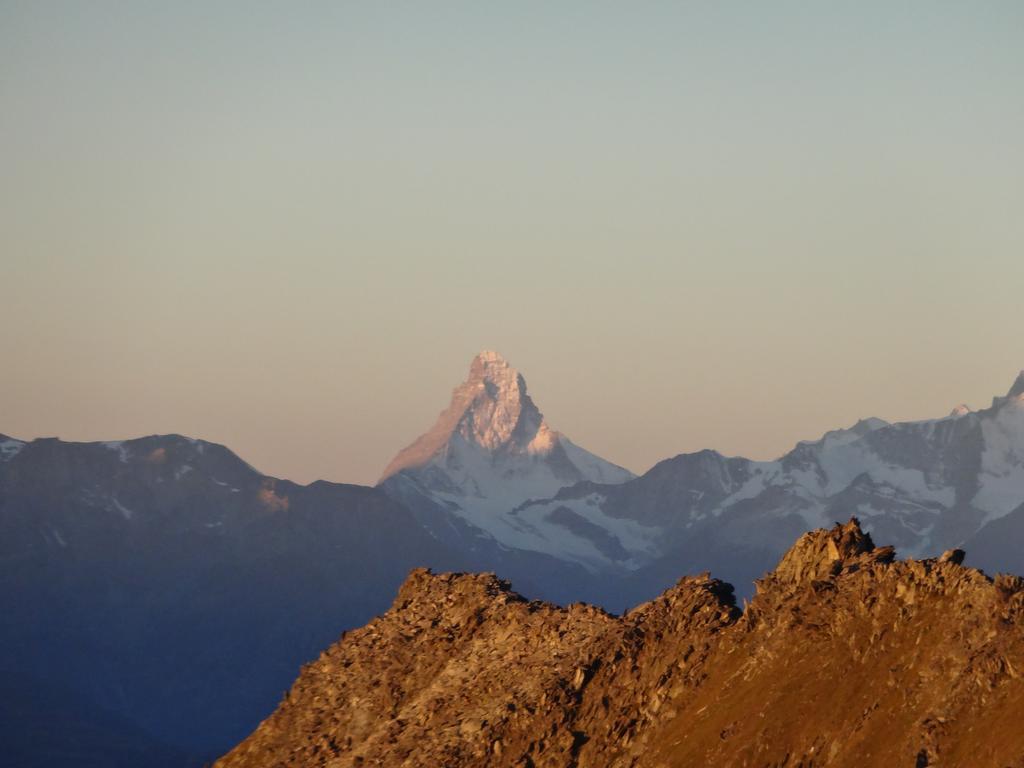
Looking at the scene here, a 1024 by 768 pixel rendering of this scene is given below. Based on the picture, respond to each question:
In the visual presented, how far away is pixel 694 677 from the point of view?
263 ft

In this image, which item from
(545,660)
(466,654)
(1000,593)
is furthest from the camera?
(466,654)

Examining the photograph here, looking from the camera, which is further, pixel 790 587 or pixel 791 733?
pixel 790 587

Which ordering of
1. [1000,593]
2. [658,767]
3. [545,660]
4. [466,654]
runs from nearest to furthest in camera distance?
[1000,593] → [658,767] → [545,660] → [466,654]

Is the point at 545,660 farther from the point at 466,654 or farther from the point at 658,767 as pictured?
the point at 658,767

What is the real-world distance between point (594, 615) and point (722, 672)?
12406 mm

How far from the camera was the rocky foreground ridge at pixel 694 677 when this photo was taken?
67250 mm

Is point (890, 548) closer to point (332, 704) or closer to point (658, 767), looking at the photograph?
point (658, 767)

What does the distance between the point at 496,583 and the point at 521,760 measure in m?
18.6

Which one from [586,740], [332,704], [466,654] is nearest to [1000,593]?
[586,740]

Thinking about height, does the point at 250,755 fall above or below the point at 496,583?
below

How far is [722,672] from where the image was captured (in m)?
79.4

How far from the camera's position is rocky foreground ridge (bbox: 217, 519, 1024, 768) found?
6725 centimetres

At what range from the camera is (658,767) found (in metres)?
76.1

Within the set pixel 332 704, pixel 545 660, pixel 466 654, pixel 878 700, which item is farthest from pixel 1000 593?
pixel 332 704
